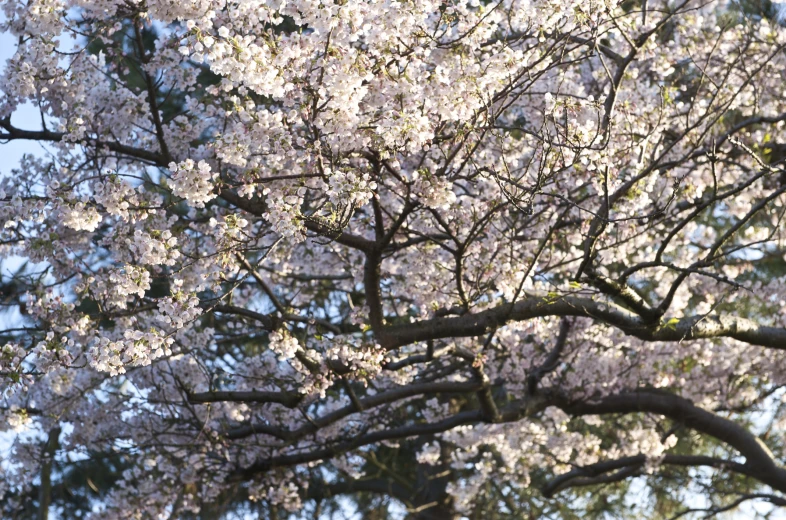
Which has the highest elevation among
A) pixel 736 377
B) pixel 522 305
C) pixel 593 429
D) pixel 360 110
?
pixel 593 429

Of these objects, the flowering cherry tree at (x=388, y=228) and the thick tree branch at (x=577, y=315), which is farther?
the thick tree branch at (x=577, y=315)

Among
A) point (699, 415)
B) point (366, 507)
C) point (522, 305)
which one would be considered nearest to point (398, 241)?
point (522, 305)

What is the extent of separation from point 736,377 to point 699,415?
1.33 metres

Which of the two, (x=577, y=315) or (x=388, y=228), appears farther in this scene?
(x=388, y=228)

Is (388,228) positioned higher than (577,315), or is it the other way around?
(388,228)

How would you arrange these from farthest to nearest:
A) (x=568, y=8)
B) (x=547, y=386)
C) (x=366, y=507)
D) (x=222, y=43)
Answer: (x=366, y=507)
(x=547, y=386)
(x=568, y=8)
(x=222, y=43)

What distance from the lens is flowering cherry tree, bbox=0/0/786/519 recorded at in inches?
171

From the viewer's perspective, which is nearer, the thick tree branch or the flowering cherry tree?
the flowering cherry tree

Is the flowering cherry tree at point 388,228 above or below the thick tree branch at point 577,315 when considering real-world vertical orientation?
above

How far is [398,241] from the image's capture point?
5.72 meters

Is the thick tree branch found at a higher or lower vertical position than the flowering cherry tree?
lower

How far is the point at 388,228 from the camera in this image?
569 centimetres

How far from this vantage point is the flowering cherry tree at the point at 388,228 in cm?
435

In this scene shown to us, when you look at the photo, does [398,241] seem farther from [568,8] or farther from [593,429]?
[593,429]
